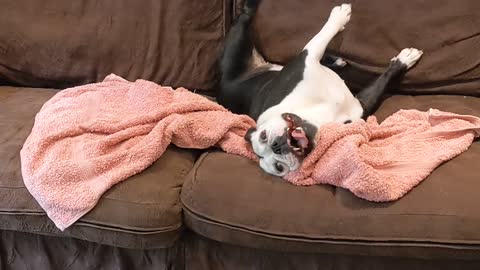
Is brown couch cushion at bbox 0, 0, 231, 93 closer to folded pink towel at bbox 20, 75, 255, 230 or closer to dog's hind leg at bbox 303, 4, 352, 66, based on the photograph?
folded pink towel at bbox 20, 75, 255, 230

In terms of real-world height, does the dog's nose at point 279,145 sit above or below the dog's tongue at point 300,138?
below

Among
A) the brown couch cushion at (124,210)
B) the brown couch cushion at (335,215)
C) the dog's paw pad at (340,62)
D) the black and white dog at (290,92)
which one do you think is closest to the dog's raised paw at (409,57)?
the black and white dog at (290,92)

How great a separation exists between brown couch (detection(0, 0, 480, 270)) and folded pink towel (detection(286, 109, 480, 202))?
29 mm

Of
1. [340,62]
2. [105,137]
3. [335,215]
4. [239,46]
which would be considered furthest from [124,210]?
[340,62]

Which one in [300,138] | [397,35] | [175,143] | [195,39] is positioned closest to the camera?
[300,138]

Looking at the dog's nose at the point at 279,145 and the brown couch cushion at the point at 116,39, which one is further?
the brown couch cushion at the point at 116,39

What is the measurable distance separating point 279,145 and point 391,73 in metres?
0.53

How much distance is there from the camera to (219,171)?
1.41 m

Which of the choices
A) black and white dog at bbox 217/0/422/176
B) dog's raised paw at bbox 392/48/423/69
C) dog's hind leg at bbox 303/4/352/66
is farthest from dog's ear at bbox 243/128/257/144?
dog's raised paw at bbox 392/48/423/69

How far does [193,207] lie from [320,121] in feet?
1.38

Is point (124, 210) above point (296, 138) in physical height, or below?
below

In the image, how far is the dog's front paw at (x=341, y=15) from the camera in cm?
173

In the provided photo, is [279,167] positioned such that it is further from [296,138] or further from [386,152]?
[386,152]

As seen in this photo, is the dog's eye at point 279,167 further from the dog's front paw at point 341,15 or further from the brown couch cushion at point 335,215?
the dog's front paw at point 341,15
